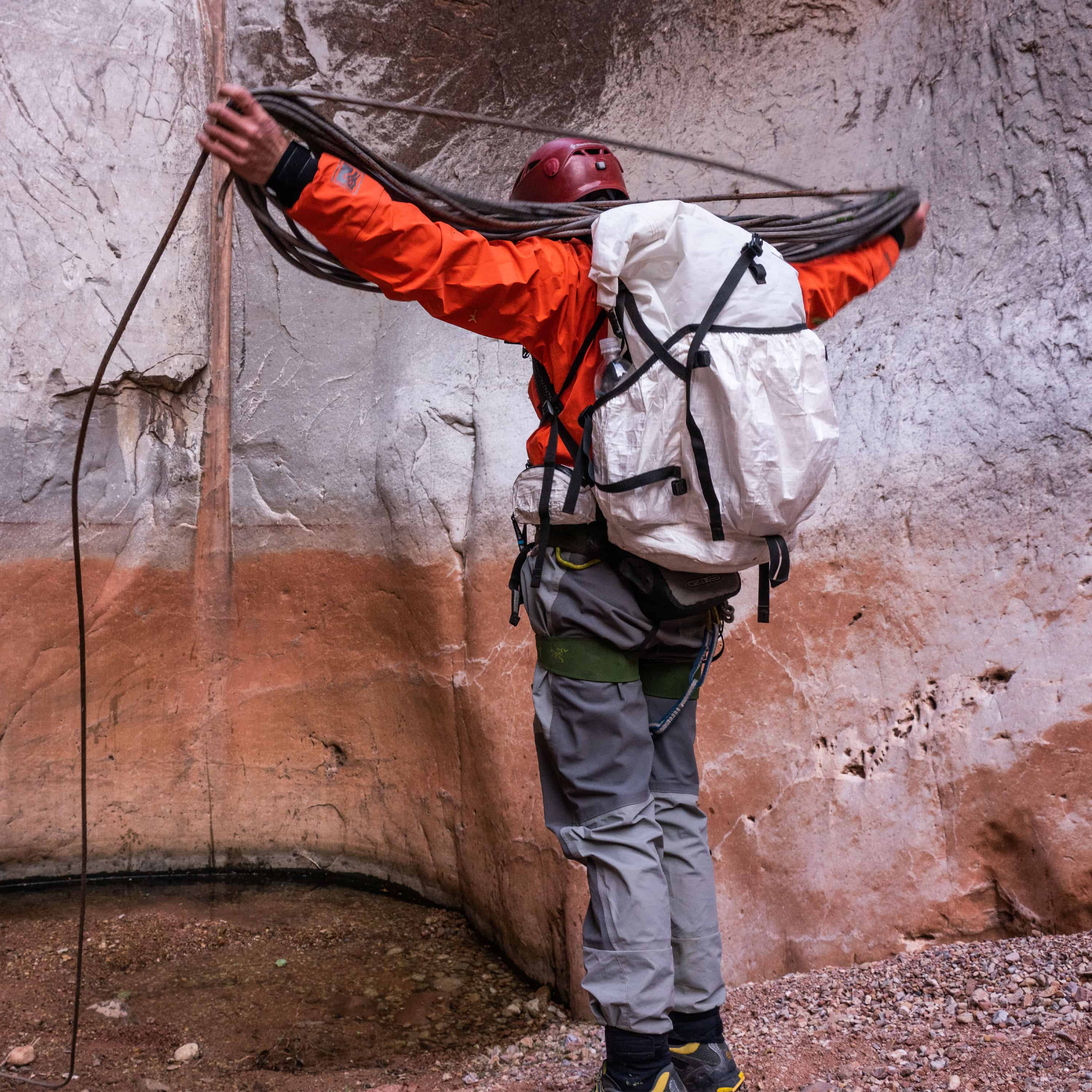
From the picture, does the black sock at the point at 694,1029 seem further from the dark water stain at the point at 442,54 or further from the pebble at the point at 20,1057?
the dark water stain at the point at 442,54

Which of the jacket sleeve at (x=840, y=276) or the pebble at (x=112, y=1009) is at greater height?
the jacket sleeve at (x=840, y=276)

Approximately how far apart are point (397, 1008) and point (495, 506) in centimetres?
162

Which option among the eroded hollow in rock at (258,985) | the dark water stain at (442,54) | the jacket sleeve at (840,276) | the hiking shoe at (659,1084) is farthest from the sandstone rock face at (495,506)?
the hiking shoe at (659,1084)

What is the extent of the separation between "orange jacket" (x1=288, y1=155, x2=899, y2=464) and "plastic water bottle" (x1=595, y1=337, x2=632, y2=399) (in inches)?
2.1

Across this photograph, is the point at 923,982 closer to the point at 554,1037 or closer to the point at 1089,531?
the point at 554,1037

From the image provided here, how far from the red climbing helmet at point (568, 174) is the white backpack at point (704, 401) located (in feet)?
1.29

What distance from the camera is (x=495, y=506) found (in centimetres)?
344

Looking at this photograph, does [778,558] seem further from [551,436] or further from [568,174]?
[568,174]

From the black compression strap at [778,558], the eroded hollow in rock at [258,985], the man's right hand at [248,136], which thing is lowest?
the eroded hollow in rock at [258,985]

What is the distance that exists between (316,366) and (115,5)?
1.48 metres

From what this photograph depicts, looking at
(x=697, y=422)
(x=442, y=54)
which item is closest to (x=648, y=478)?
(x=697, y=422)

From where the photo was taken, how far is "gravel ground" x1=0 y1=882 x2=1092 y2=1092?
226cm

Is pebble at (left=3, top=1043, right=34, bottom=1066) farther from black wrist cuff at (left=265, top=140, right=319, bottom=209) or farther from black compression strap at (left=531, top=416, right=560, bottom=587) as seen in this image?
black wrist cuff at (left=265, top=140, right=319, bottom=209)

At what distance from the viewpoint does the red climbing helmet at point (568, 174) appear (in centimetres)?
218
